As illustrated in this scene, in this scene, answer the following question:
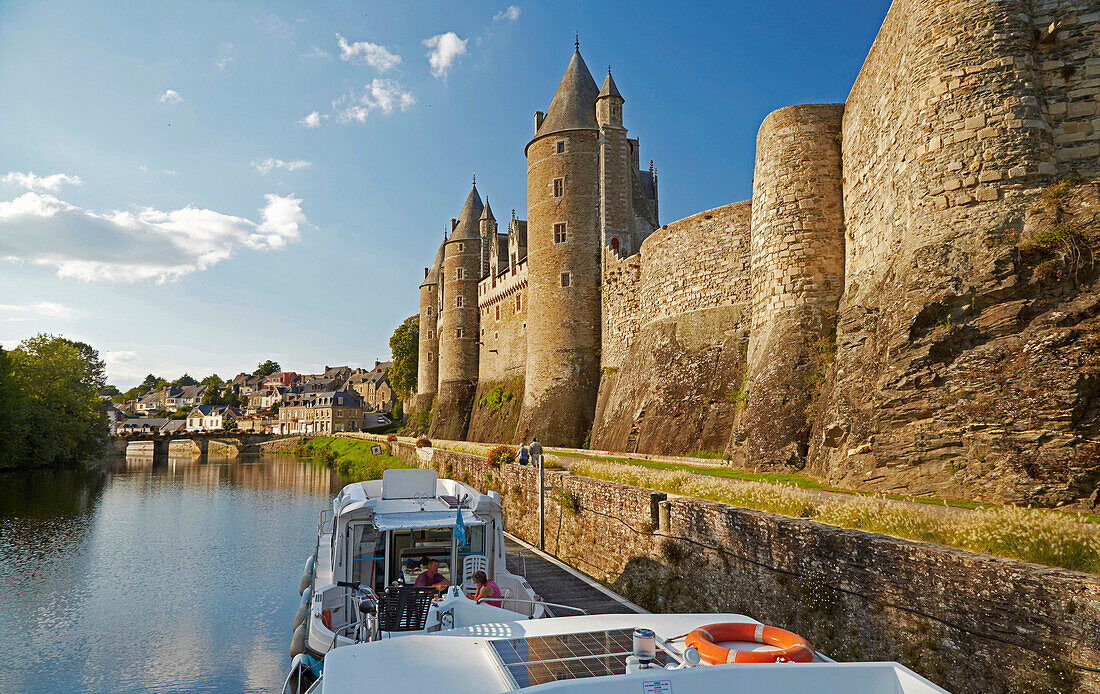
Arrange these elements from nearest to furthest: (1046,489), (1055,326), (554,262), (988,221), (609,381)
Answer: (1046,489), (1055,326), (988,221), (609,381), (554,262)

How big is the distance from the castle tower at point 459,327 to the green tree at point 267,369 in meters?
113

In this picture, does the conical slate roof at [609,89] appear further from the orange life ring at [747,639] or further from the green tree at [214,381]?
the green tree at [214,381]

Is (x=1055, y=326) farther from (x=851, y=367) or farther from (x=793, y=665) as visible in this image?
(x=793, y=665)

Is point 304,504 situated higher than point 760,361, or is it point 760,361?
point 760,361

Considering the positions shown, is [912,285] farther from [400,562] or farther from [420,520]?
[400,562]

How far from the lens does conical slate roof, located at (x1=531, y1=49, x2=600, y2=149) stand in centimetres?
2745

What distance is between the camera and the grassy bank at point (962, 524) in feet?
16.7

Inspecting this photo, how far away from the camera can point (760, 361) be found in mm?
14438

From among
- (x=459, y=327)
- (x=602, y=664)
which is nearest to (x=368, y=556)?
(x=602, y=664)

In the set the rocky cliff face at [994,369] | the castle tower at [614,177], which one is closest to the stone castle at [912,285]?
the rocky cliff face at [994,369]

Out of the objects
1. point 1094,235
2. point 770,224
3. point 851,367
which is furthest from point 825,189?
point 1094,235

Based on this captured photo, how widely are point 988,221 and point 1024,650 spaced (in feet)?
20.3

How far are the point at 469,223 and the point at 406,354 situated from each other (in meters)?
15.2

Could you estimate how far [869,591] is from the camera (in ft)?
19.9
